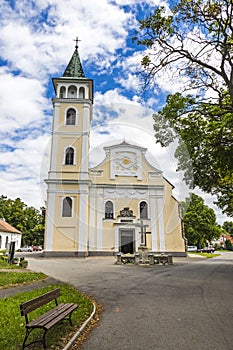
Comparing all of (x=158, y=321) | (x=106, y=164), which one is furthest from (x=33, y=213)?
(x=158, y=321)

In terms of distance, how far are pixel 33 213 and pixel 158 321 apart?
58190 millimetres

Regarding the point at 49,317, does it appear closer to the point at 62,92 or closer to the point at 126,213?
the point at 126,213

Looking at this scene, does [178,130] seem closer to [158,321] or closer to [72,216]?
[158,321]

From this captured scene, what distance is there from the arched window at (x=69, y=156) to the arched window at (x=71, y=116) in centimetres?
286

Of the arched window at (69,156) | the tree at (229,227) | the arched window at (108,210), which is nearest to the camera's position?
the arched window at (108,210)

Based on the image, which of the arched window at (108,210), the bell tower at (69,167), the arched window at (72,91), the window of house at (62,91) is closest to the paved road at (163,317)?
the bell tower at (69,167)

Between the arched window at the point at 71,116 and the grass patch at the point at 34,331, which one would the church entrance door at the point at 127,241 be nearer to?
the arched window at the point at 71,116

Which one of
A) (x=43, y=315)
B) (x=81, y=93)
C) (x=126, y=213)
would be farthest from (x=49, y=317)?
(x=81, y=93)

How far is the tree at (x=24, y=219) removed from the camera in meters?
57.2

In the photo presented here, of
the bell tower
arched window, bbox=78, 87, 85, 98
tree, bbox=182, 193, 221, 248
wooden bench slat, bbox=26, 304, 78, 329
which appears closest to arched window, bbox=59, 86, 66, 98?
the bell tower

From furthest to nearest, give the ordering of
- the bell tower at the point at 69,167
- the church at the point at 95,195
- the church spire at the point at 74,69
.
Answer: the church spire at the point at 74,69 → the church at the point at 95,195 → the bell tower at the point at 69,167

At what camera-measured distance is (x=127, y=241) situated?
1097 inches

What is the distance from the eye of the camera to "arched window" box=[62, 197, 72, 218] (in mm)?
26372

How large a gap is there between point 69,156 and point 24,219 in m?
34.4
